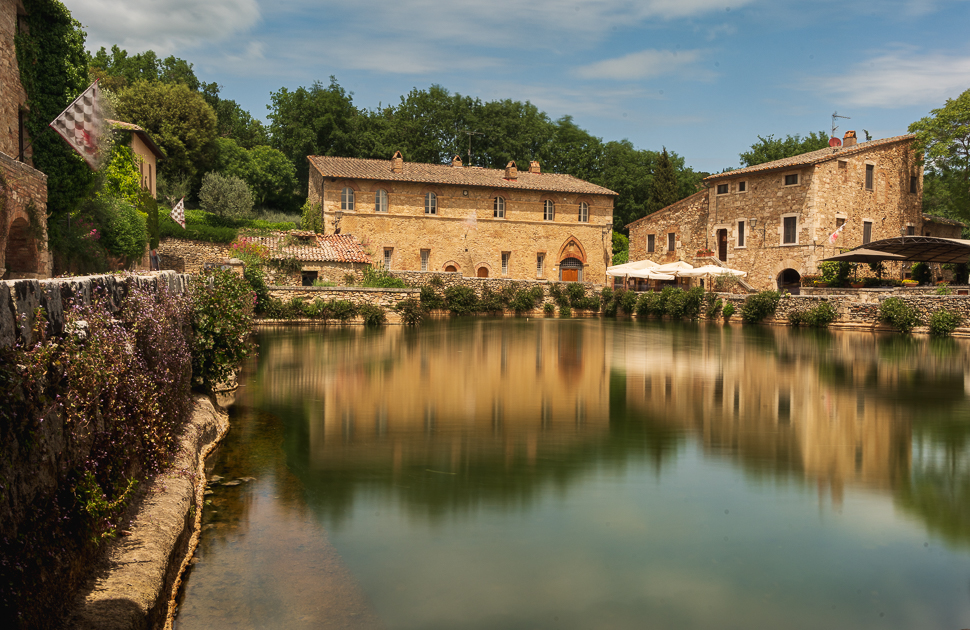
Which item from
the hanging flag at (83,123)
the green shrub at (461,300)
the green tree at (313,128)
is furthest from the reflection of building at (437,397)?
the green tree at (313,128)

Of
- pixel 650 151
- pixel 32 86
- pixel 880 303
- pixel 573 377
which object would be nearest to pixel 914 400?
pixel 573 377

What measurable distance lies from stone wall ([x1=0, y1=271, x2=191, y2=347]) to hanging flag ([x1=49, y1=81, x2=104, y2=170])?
353 inches

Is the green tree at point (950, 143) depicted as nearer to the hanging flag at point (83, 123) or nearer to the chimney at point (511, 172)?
the chimney at point (511, 172)

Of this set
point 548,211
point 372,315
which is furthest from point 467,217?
point 372,315

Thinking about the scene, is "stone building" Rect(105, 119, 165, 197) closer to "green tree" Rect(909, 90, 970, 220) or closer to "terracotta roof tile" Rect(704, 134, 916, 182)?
"terracotta roof tile" Rect(704, 134, 916, 182)

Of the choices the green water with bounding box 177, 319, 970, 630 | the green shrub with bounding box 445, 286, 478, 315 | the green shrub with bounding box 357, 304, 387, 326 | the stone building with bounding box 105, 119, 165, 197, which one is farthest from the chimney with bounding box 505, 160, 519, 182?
the green water with bounding box 177, 319, 970, 630

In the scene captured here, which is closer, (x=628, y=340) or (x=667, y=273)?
(x=628, y=340)

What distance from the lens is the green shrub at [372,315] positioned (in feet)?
82.1

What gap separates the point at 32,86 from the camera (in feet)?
52.6

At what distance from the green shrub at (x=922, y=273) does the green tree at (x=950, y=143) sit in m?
6.15

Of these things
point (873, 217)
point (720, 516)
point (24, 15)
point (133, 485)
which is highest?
point (24, 15)

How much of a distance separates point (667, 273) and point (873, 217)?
10.6 meters

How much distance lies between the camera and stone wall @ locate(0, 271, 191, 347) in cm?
294

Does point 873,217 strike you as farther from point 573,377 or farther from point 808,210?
point 573,377
